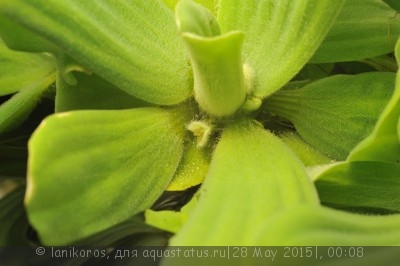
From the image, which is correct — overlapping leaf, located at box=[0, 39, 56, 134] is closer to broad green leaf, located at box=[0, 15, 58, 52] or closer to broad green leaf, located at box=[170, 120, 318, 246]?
broad green leaf, located at box=[0, 15, 58, 52]

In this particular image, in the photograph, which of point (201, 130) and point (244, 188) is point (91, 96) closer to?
point (201, 130)

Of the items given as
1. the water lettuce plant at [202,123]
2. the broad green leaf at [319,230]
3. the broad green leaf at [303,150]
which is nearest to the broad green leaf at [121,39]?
the water lettuce plant at [202,123]

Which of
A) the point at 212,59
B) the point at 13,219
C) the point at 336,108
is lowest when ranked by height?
the point at 13,219

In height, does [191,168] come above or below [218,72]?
below

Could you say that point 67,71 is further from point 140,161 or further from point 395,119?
point 395,119

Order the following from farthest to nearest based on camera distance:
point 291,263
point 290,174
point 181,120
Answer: point 181,120 < point 290,174 < point 291,263

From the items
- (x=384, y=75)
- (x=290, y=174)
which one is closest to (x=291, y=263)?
(x=290, y=174)

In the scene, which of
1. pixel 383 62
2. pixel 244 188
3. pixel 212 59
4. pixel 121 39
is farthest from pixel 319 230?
pixel 383 62
